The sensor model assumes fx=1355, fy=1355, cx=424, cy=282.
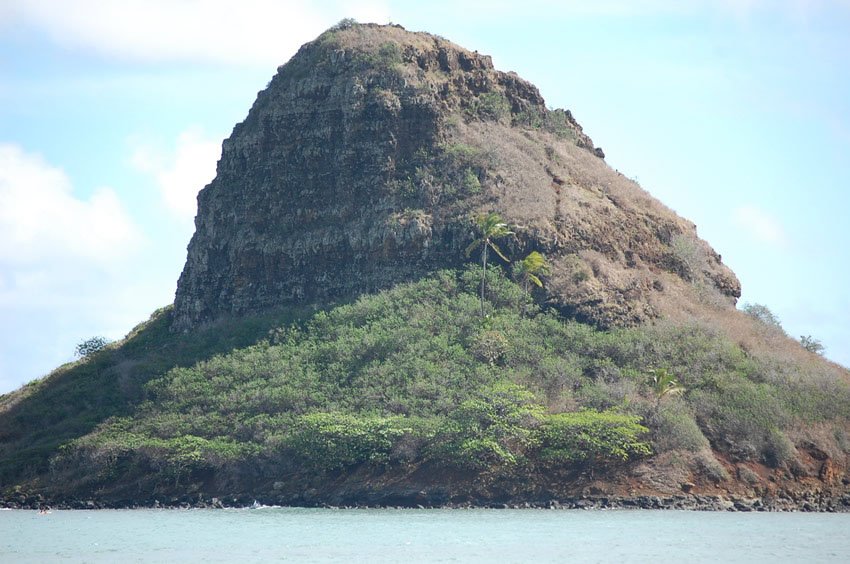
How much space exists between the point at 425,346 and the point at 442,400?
20.9 ft

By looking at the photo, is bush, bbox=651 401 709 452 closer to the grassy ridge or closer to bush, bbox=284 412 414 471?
the grassy ridge

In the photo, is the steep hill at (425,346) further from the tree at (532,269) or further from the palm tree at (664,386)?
the tree at (532,269)

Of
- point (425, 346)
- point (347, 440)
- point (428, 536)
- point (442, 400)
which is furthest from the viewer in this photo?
point (425, 346)

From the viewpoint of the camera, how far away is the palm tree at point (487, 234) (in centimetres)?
8575

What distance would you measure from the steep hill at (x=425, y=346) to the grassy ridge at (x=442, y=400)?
173 mm

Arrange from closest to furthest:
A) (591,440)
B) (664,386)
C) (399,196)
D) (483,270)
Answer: (591,440) → (664,386) → (483,270) → (399,196)

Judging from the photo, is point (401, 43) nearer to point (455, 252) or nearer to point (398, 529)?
point (455, 252)

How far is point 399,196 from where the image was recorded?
93.2 m

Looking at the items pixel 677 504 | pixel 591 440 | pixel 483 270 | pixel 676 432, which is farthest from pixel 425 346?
pixel 677 504

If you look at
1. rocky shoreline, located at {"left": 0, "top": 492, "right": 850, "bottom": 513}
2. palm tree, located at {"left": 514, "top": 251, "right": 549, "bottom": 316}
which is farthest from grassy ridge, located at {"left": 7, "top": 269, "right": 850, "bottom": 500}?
rocky shoreline, located at {"left": 0, "top": 492, "right": 850, "bottom": 513}

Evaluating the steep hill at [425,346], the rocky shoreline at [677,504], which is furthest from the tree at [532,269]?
the rocky shoreline at [677,504]

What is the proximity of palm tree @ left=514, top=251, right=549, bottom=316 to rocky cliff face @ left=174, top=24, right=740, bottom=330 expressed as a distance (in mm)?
846

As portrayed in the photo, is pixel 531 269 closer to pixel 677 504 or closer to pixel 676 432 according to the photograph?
pixel 676 432

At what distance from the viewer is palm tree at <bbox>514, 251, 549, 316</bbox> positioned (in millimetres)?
85562
